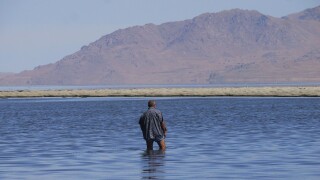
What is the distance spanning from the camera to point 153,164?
2320 cm

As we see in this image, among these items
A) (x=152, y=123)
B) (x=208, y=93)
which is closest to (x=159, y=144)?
(x=152, y=123)

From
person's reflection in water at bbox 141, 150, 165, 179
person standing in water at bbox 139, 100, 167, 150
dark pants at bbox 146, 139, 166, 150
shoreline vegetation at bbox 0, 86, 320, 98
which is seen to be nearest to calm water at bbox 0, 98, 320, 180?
person's reflection in water at bbox 141, 150, 165, 179

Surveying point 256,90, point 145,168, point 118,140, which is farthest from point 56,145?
point 256,90

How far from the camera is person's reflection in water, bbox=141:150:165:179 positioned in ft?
67.0

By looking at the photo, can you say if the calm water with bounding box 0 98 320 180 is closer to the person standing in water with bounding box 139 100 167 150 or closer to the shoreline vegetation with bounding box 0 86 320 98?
the person standing in water with bounding box 139 100 167 150

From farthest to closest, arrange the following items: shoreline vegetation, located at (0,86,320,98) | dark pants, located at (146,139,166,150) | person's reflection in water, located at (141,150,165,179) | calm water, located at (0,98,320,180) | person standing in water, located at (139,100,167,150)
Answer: shoreline vegetation, located at (0,86,320,98)
dark pants, located at (146,139,166,150)
person standing in water, located at (139,100,167,150)
calm water, located at (0,98,320,180)
person's reflection in water, located at (141,150,165,179)

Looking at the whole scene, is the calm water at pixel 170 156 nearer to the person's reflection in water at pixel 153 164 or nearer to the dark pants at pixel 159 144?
the person's reflection in water at pixel 153 164

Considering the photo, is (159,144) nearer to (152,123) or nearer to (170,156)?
(152,123)

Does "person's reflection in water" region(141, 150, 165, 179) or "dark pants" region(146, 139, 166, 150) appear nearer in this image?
"person's reflection in water" region(141, 150, 165, 179)

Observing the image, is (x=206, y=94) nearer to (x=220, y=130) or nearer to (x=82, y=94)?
(x=82, y=94)

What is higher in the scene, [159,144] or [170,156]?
[159,144]

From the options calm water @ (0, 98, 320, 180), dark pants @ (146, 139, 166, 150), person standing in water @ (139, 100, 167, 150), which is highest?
person standing in water @ (139, 100, 167, 150)

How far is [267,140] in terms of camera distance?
32.3 metres

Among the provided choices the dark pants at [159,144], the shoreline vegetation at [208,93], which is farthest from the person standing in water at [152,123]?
the shoreline vegetation at [208,93]
